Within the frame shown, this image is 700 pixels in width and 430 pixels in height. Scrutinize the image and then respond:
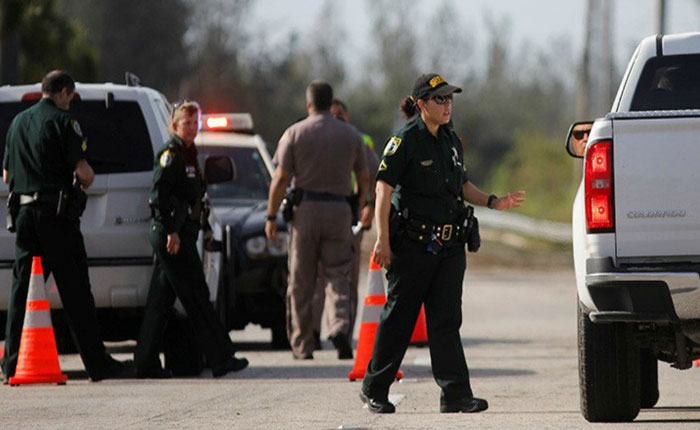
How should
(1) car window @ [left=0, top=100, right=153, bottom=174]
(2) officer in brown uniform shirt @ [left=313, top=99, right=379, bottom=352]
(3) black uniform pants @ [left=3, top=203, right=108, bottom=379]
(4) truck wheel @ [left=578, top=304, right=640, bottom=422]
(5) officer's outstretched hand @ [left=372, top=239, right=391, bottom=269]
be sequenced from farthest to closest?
(2) officer in brown uniform shirt @ [left=313, top=99, right=379, bottom=352] → (1) car window @ [left=0, top=100, right=153, bottom=174] → (3) black uniform pants @ [left=3, top=203, right=108, bottom=379] → (5) officer's outstretched hand @ [left=372, top=239, right=391, bottom=269] → (4) truck wheel @ [left=578, top=304, right=640, bottom=422]

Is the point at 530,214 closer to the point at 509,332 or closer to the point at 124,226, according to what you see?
the point at 509,332

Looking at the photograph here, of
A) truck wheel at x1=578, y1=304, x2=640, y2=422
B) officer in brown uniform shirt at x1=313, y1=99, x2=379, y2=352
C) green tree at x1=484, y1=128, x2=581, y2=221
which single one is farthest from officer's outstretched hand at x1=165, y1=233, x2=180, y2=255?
green tree at x1=484, y1=128, x2=581, y2=221

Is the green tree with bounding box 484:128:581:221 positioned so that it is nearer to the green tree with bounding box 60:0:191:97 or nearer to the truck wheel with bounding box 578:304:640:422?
the green tree with bounding box 60:0:191:97

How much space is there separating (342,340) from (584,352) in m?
4.81

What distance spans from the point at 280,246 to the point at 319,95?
1429 mm

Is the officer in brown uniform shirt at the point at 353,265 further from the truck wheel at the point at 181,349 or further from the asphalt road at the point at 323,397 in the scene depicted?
the truck wheel at the point at 181,349

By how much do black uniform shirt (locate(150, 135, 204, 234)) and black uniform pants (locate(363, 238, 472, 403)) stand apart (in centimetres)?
254

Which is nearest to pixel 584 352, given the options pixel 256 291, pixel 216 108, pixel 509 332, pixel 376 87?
pixel 256 291

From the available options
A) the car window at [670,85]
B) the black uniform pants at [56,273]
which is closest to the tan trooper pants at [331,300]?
the black uniform pants at [56,273]

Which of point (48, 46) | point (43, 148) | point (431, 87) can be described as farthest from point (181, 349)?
point (48, 46)

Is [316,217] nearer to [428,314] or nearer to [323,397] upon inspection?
[323,397]

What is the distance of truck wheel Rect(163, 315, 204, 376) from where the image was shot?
41.9 feet

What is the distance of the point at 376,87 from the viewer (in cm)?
9706

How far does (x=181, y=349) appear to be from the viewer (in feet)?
42.1
